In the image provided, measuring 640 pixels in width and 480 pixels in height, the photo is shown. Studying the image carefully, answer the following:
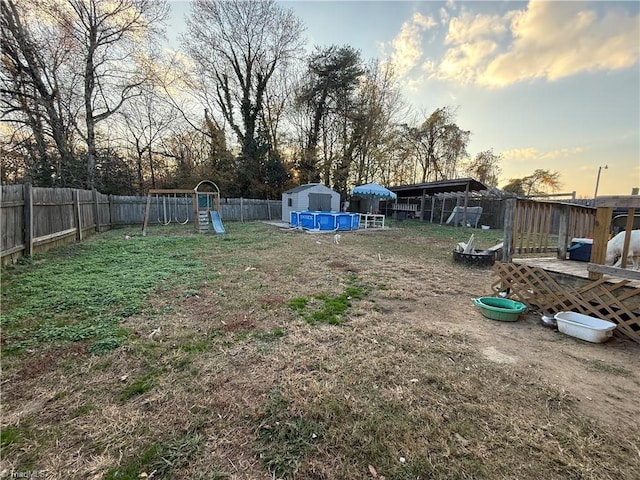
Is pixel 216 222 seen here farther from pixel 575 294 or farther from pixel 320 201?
pixel 575 294

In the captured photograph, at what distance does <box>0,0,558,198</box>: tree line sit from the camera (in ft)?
34.6

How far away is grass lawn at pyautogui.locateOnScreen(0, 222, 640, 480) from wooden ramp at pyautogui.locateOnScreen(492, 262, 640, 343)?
63 centimetres

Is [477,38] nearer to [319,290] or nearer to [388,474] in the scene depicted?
[319,290]

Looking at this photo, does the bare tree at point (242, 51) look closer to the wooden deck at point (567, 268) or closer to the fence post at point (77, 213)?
the fence post at point (77, 213)

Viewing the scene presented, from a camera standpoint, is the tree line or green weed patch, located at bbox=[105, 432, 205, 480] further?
the tree line

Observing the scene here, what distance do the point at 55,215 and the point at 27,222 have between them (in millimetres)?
1354

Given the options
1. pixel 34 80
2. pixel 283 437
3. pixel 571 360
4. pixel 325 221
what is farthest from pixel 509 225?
pixel 34 80

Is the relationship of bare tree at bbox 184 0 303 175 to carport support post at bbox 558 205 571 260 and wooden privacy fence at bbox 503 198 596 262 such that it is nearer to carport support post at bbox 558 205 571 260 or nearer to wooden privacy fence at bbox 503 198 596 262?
wooden privacy fence at bbox 503 198 596 262

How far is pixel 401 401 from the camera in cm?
179

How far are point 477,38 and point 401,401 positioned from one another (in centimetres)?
939

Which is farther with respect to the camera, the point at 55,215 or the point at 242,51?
the point at 242,51

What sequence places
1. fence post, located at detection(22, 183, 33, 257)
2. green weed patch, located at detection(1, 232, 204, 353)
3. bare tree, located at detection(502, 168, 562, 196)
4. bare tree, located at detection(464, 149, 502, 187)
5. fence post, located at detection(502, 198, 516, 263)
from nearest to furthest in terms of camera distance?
1. green weed patch, located at detection(1, 232, 204, 353)
2. fence post, located at detection(502, 198, 516, 263)
3. fence post, located at detection(22, 183, 33, 257)
4. bare tree, located at detection(464, 149, 502, 187)
5. bare tree, located at detection(502, 168, 562, 196)

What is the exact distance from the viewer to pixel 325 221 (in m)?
11.9

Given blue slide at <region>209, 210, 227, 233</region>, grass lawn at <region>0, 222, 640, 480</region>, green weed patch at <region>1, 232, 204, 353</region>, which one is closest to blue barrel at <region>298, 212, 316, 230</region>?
blue slide at <region>209, 210, 227, 233</region>
